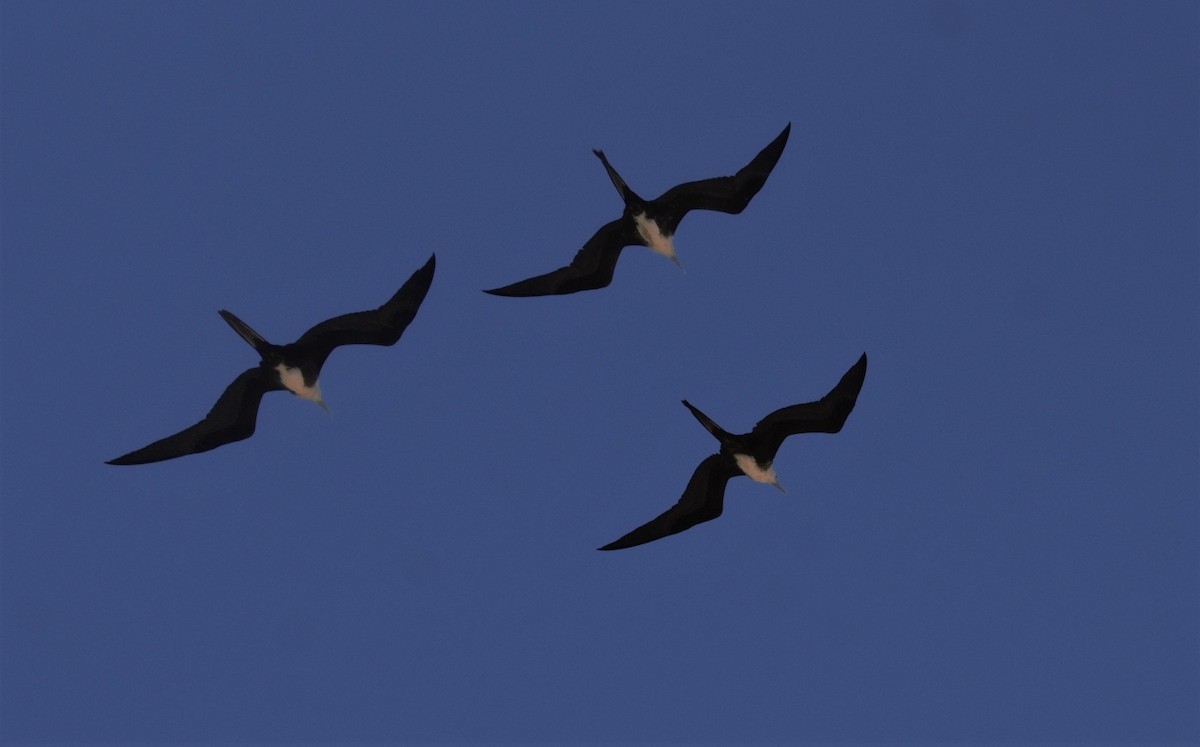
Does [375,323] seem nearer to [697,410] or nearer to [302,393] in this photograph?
[302,393]

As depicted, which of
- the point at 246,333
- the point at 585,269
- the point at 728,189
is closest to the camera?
the point at 246,333

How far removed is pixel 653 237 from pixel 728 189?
176 cm

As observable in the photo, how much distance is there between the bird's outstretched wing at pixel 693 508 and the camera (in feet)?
91.8

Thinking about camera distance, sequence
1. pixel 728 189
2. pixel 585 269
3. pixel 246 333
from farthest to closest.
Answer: pixel 585 269 → pixel 728 189 → pixel 246 333

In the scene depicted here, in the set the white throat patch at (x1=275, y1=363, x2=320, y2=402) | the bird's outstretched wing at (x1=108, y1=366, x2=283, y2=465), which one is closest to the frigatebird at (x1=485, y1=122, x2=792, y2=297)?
the white throat patch at (x1=275, y1=363, x2=320, y2=402)

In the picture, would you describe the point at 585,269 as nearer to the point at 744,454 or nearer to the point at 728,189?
Result: the point at 728,189

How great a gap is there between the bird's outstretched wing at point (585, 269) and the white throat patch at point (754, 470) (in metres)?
4.73

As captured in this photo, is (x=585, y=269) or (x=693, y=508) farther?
(x=585, y=269)

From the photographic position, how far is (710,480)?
1103 inches

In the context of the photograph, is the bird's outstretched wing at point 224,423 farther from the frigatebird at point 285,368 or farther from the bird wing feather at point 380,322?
the bird wing feather at point 380,322

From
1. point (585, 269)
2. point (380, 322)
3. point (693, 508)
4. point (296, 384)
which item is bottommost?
point (693, 508)

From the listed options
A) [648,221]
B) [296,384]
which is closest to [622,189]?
[648,221]

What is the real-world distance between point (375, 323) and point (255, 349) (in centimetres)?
227

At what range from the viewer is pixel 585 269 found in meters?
29.1
